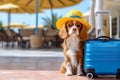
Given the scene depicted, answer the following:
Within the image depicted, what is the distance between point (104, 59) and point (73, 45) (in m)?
0.58

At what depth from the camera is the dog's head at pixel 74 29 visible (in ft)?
16.9

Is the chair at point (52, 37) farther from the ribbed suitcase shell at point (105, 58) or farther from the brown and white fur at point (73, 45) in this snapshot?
the ribbed suitcase shell at point (105, 58)

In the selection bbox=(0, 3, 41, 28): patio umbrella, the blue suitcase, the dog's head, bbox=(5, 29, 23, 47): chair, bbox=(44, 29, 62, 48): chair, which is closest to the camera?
the blue suitcase

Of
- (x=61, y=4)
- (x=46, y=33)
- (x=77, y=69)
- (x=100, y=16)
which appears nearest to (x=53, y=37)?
(x=46, y=33)

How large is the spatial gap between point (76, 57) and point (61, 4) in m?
11.4

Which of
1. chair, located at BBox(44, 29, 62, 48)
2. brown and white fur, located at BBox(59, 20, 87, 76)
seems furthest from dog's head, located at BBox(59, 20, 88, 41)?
chair, located at BBox(44, 29, 62, 48)

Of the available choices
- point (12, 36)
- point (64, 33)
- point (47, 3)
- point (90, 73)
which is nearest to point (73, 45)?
point (64, 33)

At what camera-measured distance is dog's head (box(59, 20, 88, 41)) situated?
514cm

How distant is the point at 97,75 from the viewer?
204 inches

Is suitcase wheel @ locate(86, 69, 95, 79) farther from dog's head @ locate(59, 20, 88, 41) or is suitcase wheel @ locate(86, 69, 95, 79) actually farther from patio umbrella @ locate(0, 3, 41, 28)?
patio umbrella @ locate(0, 3, 41, 28)

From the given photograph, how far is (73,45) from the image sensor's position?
520 cm

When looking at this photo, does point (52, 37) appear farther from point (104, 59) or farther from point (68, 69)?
point (104, 59)

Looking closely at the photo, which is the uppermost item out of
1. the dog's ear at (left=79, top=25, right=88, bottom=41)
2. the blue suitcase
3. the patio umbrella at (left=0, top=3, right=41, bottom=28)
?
the patio umbrella at (left=0, top=3, right=41, bottom=28)

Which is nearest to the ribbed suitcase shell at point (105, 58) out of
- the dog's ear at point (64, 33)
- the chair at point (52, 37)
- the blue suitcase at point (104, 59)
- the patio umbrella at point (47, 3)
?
the blue suitcase at point (104, 59)
